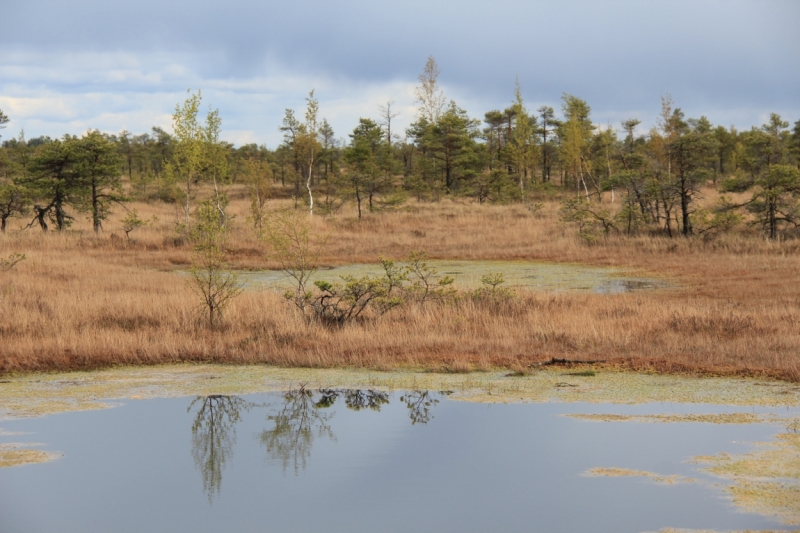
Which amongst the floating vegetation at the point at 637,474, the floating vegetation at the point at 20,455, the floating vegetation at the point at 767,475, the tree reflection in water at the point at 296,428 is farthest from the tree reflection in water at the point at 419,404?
the floating vegetation at the point at 20,455

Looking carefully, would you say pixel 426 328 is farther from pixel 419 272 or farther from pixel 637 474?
pixel 637 474

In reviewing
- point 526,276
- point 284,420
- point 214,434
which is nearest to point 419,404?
point 284,420

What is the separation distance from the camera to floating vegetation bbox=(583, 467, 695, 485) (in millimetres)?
7240

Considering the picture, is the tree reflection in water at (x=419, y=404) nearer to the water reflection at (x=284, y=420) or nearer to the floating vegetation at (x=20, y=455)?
Answer: the water reflection at (x=284, y=420)

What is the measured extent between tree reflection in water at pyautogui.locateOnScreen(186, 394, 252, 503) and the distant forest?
22.1m

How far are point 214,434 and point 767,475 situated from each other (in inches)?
235

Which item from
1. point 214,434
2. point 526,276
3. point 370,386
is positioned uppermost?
point 526,276

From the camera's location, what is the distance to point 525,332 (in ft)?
46.5

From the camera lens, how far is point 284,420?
9797mm

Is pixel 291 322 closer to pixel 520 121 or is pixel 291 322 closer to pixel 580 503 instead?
pixel 580 503

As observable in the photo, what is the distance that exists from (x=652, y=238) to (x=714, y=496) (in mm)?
25004

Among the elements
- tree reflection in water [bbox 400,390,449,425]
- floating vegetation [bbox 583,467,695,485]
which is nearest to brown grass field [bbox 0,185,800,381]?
tree reflection in water [bbox 400,390,449,425]

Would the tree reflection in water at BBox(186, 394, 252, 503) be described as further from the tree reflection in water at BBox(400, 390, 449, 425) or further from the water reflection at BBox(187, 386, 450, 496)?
the tree reflection in water at BBox(400, 390, 449, 425)

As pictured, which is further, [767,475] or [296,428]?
[296,428]
